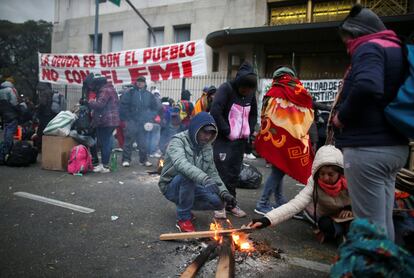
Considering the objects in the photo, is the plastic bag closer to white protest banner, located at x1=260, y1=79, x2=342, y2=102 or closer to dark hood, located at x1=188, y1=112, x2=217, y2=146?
dark hood, located at x1=188, y1=112, x2=217, y2=146

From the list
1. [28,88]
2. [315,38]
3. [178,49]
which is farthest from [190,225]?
[28,88]

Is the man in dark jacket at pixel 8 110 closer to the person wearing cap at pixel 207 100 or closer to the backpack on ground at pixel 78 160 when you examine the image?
the backpack on ground at pixel 78 160

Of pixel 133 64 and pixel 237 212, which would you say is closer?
Answer: pixel 237 212

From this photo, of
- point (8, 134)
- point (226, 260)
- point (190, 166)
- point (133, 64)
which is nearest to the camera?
point (226, 260)

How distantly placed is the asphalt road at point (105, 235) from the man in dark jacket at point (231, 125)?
656 mm

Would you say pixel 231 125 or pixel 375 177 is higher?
pixel 231 125

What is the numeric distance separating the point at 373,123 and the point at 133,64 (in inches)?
406

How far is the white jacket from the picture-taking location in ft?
9.43

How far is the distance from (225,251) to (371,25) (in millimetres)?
2103

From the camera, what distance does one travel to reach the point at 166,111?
9422mm

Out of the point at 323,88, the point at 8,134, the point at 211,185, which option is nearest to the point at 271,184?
the point at 211,185

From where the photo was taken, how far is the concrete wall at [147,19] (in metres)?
15.4

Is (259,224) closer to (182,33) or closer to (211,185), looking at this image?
(211,185)

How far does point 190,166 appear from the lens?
356cm
